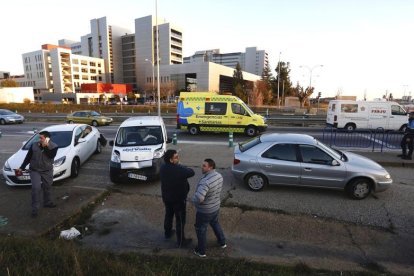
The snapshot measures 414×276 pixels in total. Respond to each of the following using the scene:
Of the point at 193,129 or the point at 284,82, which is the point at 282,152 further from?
the point at 284,82

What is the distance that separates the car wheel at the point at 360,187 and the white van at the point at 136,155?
5.13 metres

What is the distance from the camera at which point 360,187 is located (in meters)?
6.19

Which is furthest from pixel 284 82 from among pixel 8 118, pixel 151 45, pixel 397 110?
pixel 151 45

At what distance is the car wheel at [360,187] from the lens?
6.17 meters

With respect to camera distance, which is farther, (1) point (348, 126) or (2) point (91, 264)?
(1) point (348, 126)

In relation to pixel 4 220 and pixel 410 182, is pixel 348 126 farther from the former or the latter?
pixel 4 220

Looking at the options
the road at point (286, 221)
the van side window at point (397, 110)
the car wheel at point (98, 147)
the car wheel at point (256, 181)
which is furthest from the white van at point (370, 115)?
the car wheel at point (98, 147)

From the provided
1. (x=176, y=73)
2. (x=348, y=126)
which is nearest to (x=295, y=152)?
(x=348, y=126)

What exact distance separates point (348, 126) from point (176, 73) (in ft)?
258

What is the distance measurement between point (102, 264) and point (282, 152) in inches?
190

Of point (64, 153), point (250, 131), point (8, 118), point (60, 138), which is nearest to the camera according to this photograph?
point (64, 153)

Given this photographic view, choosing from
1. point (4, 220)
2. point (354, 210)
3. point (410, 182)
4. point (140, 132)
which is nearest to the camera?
point (4, 220)

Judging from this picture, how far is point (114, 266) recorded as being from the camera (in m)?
3.36

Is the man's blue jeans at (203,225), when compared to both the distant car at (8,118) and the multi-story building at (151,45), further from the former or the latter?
the multi-story building at (151,45)
